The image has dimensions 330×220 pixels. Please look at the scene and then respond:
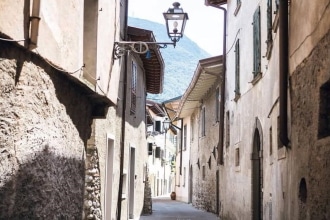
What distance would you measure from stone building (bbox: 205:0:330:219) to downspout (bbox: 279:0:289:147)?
0.05 feet

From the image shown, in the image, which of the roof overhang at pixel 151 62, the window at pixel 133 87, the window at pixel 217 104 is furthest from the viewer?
the window at pixel 217 104

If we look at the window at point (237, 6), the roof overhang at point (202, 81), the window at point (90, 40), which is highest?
the window at point (237, 6)

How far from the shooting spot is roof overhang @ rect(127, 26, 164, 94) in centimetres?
1541

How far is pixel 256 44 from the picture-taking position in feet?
40.9

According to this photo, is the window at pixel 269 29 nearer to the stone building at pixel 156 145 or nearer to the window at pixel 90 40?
the window at pixel 90 40

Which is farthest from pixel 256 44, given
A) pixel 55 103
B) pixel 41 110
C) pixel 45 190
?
pixel 45 190

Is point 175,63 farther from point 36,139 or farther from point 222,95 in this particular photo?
point 36,139

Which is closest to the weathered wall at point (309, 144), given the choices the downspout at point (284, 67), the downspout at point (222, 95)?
the downspout at point (284, 67)

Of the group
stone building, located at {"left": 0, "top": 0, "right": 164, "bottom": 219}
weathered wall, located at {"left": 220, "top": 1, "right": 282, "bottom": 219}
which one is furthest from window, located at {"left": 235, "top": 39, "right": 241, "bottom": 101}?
stone building, located at {"left": 0, "top": 0, "right": 164, "bottom": 219}

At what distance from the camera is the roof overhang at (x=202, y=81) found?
757 inches

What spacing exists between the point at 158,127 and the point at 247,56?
56.9ft

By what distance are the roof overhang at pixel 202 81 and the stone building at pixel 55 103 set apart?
7.53m

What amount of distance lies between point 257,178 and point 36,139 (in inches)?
313

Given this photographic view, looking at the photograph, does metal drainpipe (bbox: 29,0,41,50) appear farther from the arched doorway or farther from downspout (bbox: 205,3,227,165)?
downspout (bbox: 205,3,227,165)
